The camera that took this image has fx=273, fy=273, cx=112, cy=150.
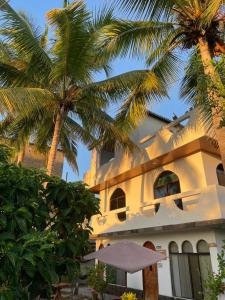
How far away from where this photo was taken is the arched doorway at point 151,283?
40.9ft

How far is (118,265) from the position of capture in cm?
752

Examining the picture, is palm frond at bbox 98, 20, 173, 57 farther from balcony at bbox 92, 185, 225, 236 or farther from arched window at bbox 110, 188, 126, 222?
arched window at bbox 110, 188, 126, 222

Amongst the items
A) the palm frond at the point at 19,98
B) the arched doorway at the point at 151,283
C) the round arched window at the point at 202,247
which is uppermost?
the palm frond at the point at 19,98

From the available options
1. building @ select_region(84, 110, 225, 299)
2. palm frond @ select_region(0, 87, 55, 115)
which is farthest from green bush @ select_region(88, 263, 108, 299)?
palm frond @ select_region(0, 87, 55, 115)

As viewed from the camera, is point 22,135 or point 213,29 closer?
point 213,29

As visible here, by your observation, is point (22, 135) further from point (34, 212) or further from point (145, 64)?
point (34, 212)

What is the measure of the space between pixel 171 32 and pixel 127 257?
7.41 m

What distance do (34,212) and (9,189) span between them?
0.80 m

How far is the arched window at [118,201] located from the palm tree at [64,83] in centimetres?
453

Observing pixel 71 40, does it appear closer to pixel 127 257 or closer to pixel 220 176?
pixel 127 257

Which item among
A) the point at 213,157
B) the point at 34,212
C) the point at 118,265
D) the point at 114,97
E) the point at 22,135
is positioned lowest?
the point at 118,265

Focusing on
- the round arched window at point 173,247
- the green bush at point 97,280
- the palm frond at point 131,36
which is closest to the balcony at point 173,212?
the round arched window at point 173,247

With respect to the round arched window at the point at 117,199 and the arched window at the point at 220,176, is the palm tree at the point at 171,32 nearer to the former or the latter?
the arched window at the point at 220,176

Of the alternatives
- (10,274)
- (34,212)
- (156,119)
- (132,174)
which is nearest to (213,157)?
(132,174)
